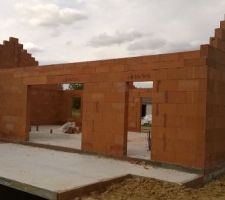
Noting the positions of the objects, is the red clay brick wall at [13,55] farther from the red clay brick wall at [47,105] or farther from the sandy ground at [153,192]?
the sandy ground at [153,192]

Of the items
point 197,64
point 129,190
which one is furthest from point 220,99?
point 129,190

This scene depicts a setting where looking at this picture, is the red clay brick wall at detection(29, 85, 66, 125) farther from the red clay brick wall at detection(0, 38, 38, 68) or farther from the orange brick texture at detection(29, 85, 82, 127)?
the red clay brick wall at detection(0, 38, 38, 68)

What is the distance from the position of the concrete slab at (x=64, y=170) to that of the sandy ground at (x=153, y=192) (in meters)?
0.30

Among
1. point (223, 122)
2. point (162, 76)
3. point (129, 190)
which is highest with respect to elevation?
point (162, 76)

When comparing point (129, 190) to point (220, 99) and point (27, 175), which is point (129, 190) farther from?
point (220, 99)

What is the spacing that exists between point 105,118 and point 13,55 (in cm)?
1059

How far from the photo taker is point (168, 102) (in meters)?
8.97

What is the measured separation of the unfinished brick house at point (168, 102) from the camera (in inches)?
330

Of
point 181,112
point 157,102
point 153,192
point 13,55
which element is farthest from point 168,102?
point 13,55

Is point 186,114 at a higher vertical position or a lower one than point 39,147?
higher

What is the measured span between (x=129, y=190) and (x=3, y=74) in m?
8.69

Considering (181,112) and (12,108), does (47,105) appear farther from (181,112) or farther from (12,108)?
(181,112)

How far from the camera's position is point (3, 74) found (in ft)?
46.0

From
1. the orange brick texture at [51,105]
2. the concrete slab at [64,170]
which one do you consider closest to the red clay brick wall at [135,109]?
the orange brick texture at [51,105]
